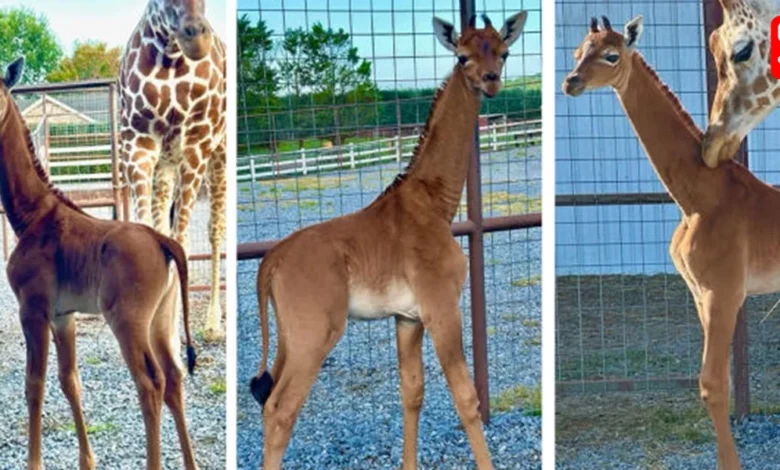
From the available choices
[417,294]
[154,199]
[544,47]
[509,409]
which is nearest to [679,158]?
[544,47]

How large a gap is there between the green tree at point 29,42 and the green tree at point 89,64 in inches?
2.0

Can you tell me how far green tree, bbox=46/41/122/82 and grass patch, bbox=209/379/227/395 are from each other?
1.42m

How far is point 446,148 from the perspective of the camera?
18.7 ft

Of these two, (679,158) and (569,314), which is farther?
(569,314)

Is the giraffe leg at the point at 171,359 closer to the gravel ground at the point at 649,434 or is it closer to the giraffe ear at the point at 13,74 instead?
the giraffe ear at the point at 13,74

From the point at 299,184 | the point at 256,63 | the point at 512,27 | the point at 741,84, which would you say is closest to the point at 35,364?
the point at 299,184

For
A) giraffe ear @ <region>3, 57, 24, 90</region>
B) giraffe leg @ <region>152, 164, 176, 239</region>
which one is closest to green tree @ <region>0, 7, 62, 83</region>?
giraffe ear @ <region>3, 57, 24, 90</region>

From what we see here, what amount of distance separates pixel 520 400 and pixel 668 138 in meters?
1.77

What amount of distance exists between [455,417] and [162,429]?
1.61 metres

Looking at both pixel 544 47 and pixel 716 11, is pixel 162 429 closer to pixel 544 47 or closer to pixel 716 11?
pixel 544 47

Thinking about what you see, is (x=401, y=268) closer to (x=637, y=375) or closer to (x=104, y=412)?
(x=104, y=412)

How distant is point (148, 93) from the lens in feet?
19.0

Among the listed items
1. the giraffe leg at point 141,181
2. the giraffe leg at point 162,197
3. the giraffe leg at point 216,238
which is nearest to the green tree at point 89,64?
the giraffe leg at point 141,181

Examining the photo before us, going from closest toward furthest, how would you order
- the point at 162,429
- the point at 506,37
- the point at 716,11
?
the point at 506,37 < the point at 162,429 < the point at 716,11
